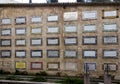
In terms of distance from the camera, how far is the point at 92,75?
1972 centimetres

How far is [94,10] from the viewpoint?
20250 millimetres

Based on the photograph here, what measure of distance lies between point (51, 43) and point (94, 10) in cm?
354

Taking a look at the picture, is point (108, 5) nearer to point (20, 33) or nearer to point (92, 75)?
point (92, 75)

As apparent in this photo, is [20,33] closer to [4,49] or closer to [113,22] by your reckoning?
[4,49]

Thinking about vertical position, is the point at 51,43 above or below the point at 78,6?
below

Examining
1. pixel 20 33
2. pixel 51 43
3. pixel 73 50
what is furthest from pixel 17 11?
pixel 73 50

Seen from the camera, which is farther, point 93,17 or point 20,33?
point 20,33

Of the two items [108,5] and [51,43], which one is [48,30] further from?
[108,5]

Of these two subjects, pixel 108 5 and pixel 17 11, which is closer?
pixel 108 5

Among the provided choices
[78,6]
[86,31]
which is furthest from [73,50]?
[78,6]

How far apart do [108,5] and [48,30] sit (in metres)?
4.27

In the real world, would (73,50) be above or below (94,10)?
below

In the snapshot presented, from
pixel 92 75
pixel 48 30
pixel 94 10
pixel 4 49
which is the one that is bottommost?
pixel 92 75

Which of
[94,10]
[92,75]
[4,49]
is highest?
[94,10]
